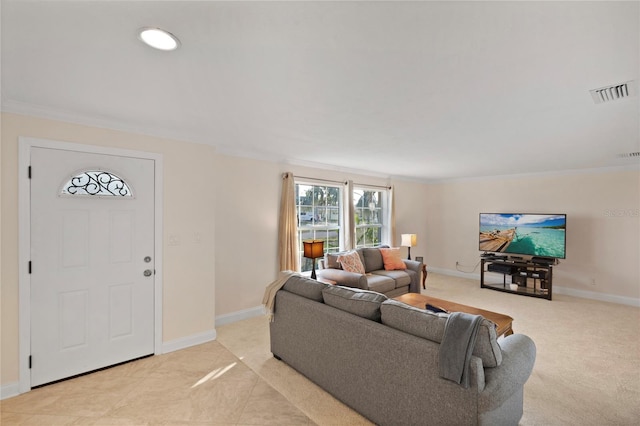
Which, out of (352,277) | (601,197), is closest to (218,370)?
(352,277)

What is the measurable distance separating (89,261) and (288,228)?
2.54 meters

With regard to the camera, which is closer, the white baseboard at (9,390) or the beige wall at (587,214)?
the white baseboard at (9,390)

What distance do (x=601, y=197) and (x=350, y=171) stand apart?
453 centimetres

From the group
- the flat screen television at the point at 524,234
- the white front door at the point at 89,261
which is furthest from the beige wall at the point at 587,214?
the white front door at the point at 89,261

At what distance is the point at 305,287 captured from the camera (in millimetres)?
2910

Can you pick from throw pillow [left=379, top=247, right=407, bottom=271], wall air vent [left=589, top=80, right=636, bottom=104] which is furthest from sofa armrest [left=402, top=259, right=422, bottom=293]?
wall air vent [left=589, top=80, right=636, bottom=104]

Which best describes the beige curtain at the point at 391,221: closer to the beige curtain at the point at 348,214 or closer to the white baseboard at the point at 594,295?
the beige curtain at the point at 348,214

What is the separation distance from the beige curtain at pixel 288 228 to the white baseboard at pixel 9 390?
2.99 metres

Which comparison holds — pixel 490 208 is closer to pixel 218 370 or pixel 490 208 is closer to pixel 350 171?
pixel 350 171

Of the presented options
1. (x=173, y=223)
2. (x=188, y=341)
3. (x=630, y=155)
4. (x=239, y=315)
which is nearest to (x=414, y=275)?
(x=239, y=315)

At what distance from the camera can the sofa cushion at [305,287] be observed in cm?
280

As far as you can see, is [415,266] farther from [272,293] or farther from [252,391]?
[252,391]

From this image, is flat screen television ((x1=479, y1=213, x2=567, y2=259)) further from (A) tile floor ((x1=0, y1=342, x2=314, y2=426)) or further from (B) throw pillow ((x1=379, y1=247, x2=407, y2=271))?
(A) tile floor ((x1=0, y1=342, x2=314, y2=426))

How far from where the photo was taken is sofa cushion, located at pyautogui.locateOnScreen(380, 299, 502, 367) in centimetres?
173
